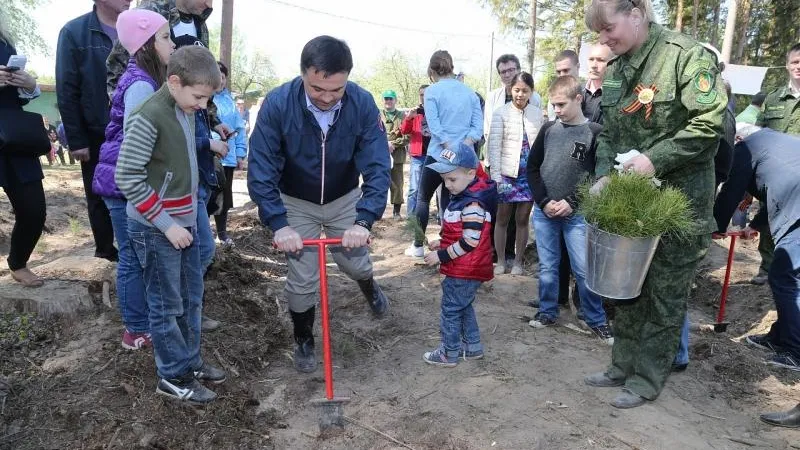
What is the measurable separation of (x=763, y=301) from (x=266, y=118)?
5.67m

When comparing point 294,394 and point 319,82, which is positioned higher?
point 319,82

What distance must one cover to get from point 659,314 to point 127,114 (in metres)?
3.24

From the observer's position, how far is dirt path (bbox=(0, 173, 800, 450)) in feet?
10.2

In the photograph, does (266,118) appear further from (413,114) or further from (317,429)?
(413,114)

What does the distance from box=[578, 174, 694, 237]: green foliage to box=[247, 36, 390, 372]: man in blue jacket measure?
1.34 m

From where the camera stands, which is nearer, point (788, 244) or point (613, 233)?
point (613, 233)

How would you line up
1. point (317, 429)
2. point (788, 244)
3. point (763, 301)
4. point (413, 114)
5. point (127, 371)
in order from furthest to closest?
point (413, 114) → point (763, 301) → point (788, 244) → point (127, 371) → point (317, 429)

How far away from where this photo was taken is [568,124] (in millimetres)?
4613

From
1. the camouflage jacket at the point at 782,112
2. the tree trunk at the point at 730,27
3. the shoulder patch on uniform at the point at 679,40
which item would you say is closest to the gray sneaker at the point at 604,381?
the shoulder patch on uniform at the point at 679,40

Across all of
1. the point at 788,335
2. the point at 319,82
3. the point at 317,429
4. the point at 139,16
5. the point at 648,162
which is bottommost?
the point at 317,429

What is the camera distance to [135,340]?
3.69 m

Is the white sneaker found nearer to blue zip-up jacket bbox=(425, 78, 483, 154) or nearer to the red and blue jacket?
blue zip-up jacket bbox=(425, 78, 483, 154)

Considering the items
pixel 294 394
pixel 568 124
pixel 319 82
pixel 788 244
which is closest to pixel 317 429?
pixel 294 394

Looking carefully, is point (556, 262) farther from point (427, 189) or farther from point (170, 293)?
point (170, 293)
